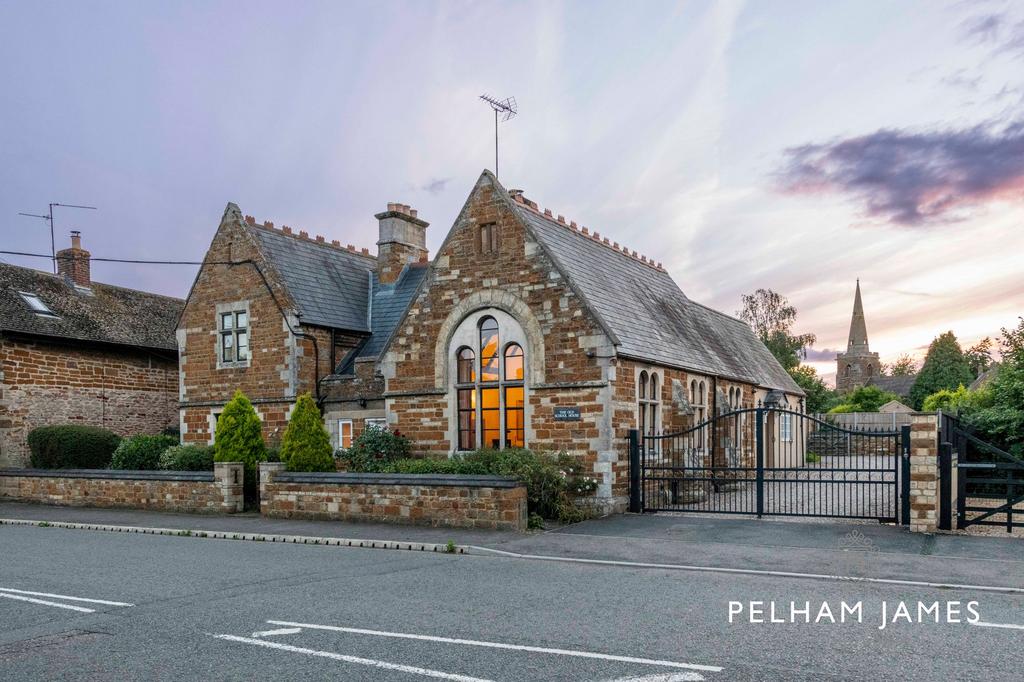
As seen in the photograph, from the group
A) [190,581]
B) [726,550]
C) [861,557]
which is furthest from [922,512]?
[190,581]

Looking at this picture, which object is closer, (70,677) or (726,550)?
(70,677)

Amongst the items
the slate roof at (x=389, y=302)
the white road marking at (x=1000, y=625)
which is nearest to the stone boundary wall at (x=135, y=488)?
the slate roof at (x=389, y=302)

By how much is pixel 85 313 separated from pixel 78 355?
2123 millimetres

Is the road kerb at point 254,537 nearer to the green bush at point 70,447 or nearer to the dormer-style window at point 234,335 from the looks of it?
the green bush at point 70,447

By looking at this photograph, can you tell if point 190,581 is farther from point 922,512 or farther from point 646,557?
point 922,512

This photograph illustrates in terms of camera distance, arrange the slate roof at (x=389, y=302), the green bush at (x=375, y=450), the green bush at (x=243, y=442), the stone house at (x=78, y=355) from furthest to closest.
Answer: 1. the stone house at (x=78, y=355)
2. the slate roof at (x=389, y=302)
3. the green bush at (x=243, y=442)
4. the green bush at (x=375, y=450)

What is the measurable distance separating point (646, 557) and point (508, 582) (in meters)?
2.81

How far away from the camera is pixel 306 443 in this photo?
66.6 feet

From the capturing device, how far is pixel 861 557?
1243 cm

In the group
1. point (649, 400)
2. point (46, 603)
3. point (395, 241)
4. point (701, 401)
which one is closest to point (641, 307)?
point (701, 401)

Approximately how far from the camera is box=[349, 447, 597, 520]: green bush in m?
17.0

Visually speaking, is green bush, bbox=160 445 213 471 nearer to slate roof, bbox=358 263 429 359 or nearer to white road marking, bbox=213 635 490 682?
slate roof, bbox=358 263 429 359

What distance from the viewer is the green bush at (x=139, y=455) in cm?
2386

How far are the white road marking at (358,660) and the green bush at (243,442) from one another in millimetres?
13145
